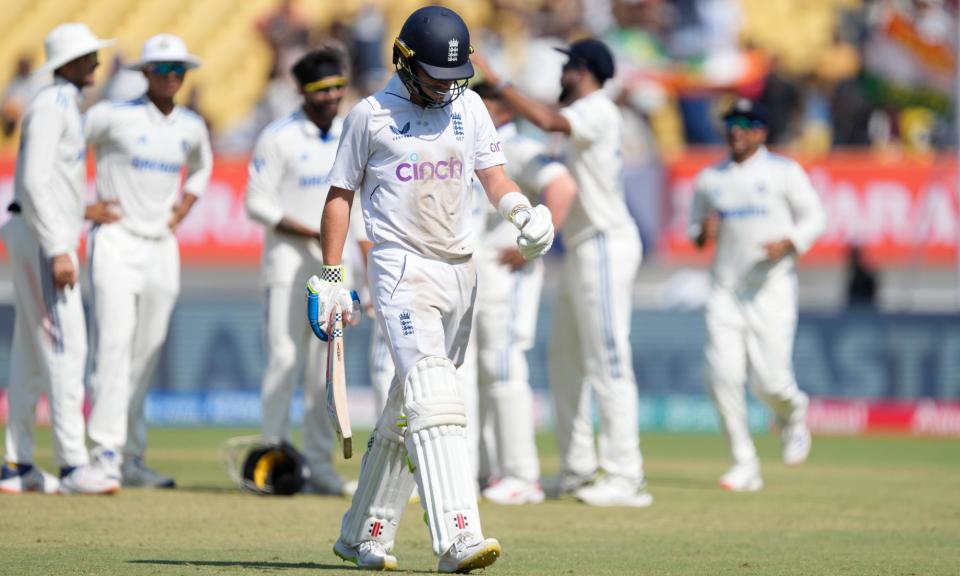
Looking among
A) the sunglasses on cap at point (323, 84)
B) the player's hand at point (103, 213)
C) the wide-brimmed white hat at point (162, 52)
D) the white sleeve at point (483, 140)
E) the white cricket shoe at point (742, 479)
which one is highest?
the wide-brimmed white hat at point (162, 52)

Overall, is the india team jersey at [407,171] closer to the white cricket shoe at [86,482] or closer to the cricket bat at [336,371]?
the cricket bat at [336,371]

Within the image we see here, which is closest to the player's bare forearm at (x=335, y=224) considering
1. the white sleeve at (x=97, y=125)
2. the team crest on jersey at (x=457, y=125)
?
the team crest on jersey at (x=457, y=125)

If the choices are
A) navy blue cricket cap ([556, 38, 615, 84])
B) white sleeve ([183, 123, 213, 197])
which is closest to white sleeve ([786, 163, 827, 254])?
navy blue cricket cap ([556, 38, 615, 84])

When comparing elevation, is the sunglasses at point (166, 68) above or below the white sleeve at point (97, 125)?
above

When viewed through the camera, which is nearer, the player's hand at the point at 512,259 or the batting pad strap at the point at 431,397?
the batting pad strap at the point at 431,397

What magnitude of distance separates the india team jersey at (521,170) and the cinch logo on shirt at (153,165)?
206 centimetres

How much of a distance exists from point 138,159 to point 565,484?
3.54 meters

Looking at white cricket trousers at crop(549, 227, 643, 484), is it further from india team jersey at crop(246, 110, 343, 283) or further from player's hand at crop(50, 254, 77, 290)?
player's hand at crop(50, 254, 77, 290)

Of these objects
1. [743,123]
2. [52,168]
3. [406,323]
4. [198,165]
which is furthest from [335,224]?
[743,123]

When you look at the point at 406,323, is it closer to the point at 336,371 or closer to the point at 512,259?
the point at 336,371

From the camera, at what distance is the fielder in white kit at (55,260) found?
902 centimetres

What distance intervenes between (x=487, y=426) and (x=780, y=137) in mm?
12340

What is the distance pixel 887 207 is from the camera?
20.5 metres

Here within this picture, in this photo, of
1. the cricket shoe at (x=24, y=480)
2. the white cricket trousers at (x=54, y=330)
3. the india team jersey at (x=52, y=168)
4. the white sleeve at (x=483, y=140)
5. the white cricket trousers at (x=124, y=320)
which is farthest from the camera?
the white cricket trousers at (x=124, y=320)
